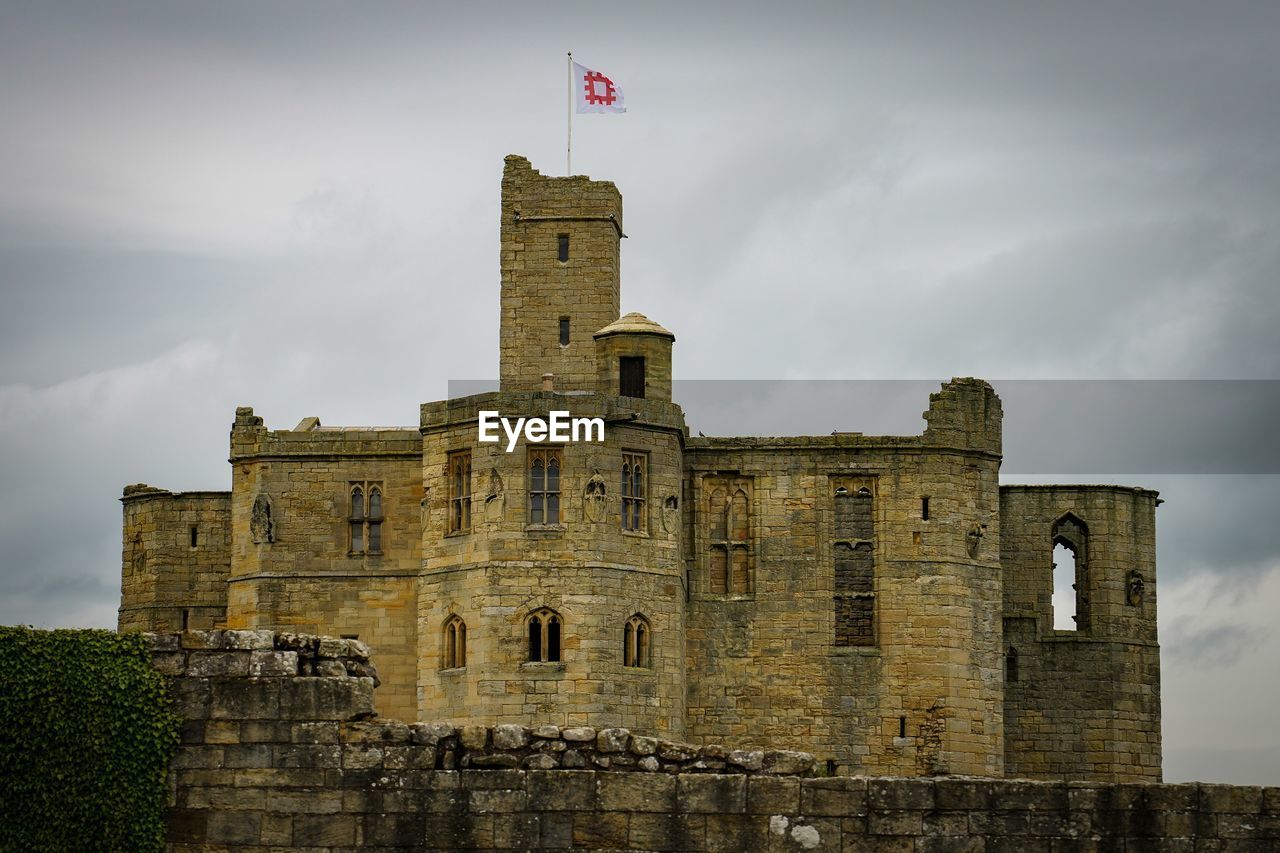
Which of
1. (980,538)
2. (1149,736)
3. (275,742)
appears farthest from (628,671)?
(275,742)

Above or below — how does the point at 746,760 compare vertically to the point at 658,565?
below

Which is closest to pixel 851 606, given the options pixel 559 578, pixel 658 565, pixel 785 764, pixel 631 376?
pixel 658 565

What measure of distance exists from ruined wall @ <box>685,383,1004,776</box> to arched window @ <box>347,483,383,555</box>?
26.3ft

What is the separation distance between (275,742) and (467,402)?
1324 inches

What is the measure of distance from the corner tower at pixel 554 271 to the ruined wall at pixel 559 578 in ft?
30.8

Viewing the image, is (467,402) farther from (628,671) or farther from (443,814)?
(443,814)

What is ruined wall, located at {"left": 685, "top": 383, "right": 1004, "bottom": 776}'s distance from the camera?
2726 inches

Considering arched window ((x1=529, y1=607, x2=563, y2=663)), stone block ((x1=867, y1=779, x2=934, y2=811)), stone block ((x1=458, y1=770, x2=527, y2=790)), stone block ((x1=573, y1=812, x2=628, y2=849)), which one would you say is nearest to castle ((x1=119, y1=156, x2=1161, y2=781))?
arched window ((x1=529, y1=607, x2=563, y2=663))

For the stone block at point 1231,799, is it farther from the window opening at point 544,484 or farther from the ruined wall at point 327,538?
the ruined wall at point 327,538

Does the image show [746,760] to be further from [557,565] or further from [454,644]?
[454,644]

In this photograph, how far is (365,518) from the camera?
70.6 meters

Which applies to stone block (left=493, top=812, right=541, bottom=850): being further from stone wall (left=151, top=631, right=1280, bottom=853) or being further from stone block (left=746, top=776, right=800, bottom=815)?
stone block (left=746, top=776, right=800, bottom=815)

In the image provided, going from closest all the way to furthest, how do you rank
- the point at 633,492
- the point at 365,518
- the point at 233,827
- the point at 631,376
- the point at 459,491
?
the point at 233,827, the point at 633,492, the point at 459,491, the point at 631,376, the point at 365,518

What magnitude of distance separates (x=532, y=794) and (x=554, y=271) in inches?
1777
